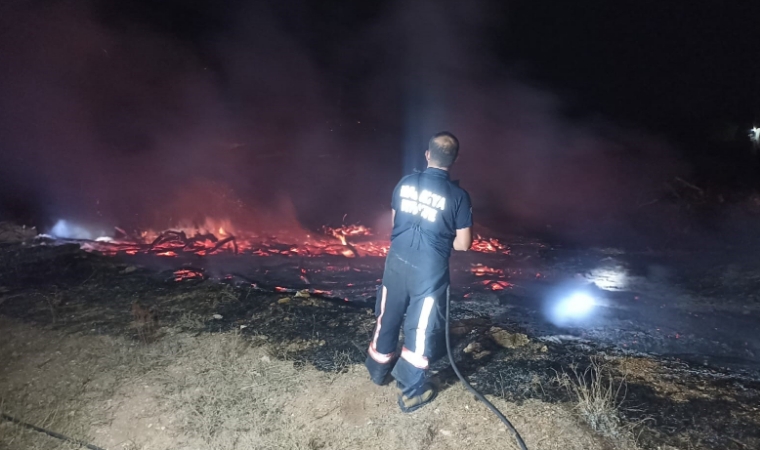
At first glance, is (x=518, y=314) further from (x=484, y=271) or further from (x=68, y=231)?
(x=68, y=231)

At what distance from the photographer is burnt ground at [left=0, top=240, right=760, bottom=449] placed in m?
3.78

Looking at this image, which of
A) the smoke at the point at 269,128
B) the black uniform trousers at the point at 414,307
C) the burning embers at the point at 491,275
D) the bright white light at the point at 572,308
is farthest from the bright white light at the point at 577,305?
the smoke at the point at 269,128

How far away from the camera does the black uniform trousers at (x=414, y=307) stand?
136 inches

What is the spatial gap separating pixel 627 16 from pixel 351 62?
40.1ft

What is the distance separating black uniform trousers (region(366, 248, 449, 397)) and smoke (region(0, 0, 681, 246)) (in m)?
6.49

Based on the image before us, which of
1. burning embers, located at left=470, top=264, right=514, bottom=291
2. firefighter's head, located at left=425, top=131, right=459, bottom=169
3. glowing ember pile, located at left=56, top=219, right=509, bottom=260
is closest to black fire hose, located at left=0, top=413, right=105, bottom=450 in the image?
firefighter's head, located at left=425, top=131, right=459, bottom=169

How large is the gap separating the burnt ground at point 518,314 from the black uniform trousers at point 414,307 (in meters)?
0.62

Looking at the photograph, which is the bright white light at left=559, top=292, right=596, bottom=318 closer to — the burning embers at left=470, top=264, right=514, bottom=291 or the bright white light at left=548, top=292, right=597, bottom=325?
the bright white light at left=548, top=292, right=597, bottom=325

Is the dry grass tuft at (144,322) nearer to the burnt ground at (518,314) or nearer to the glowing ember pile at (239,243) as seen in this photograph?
the burnt ground at (518,314)

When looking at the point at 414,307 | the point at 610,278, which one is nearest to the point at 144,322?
the point at 414,307

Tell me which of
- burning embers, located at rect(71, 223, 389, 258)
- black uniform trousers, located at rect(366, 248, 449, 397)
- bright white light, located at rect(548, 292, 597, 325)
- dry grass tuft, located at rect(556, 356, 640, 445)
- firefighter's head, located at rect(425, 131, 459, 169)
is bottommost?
burning embers, located at rect(71, 223, 389, 258)

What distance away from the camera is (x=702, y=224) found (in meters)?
10.2

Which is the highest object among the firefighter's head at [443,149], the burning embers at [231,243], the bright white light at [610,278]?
the firefighter's head at [443,149]

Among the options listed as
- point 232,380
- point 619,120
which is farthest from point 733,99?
point 232,380
